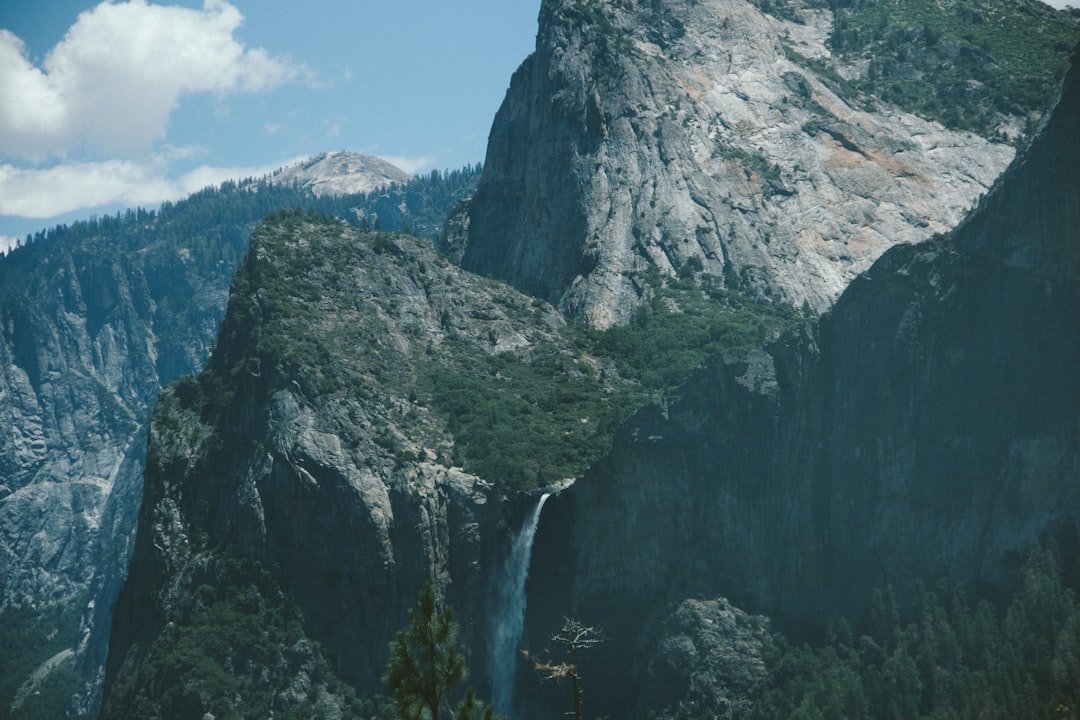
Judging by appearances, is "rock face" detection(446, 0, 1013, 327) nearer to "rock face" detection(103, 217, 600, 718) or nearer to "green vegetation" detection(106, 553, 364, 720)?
"rock face" detection(103, 217, 600, 718)

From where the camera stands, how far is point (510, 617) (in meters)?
128

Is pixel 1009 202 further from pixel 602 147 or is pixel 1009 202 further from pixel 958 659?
pixel 602 147

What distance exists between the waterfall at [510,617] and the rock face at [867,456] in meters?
1.39

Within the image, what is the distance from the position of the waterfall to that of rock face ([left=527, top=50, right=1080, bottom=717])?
1389 millimetres

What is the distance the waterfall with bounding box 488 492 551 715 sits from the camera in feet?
412

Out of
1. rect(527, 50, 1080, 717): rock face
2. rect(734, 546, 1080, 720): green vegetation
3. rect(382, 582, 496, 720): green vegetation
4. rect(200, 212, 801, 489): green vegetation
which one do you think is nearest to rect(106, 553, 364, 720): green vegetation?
rect(200, 212, 801, 489): green vegetation

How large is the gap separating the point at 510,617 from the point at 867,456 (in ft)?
120

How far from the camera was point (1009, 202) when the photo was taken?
114062mm

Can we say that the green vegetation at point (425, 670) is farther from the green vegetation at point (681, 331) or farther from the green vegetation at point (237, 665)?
the green vegetation at point (681, 331)

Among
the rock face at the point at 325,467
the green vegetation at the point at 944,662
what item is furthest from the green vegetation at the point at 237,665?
the green vegetation at the point at 944,662

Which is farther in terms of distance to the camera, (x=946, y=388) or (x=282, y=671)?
(x=282, y=671)

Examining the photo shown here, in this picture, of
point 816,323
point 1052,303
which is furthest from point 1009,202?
point 816,323

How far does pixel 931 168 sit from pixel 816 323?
8397 centimetres

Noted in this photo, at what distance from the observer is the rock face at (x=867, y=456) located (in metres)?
109
